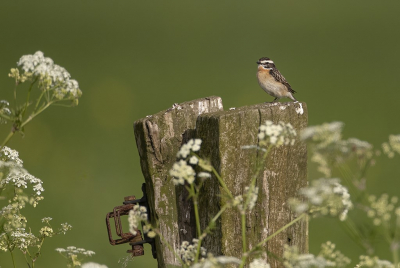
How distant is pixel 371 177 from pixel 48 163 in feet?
17.1

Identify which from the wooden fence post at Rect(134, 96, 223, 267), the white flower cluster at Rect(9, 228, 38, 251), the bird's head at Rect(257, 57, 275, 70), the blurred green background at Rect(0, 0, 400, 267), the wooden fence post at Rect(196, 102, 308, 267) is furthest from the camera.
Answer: the blurred green background at Rect(0, 0, 400, 267)

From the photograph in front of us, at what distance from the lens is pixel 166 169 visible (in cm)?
393

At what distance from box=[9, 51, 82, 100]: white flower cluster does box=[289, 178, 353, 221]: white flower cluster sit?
1.13m

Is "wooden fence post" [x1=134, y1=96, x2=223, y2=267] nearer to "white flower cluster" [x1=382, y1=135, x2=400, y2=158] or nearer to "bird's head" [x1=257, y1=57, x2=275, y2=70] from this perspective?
"white flower cluster" [x1=382, y1=135, x2=400, y2=158]

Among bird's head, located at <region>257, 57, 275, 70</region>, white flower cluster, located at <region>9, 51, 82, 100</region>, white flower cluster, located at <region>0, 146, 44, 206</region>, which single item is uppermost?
bird's head, located at <region>257, 57, 275, 70</region>

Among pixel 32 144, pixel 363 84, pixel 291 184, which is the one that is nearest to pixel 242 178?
pixel 291 184

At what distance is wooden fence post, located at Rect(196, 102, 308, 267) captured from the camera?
3410mm

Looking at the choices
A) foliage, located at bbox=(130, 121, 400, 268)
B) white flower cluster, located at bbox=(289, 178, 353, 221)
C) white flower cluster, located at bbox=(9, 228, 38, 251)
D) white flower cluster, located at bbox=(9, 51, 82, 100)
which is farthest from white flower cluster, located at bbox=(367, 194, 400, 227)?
white flower cluster, located at bbox=(9, 228, 38, 251)

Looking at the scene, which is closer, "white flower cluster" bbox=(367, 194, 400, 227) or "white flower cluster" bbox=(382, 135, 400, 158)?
"white flower cluster" bbox=(367, 194, 400, 227)

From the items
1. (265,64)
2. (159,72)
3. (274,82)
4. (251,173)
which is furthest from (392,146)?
(159,72)

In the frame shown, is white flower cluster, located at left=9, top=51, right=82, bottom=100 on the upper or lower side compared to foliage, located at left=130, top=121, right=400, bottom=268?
upper

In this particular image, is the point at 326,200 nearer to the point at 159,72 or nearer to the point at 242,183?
the point at 242,183

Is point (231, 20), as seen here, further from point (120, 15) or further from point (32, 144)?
point (32, 144)

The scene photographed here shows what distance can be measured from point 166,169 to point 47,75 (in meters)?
1.14
